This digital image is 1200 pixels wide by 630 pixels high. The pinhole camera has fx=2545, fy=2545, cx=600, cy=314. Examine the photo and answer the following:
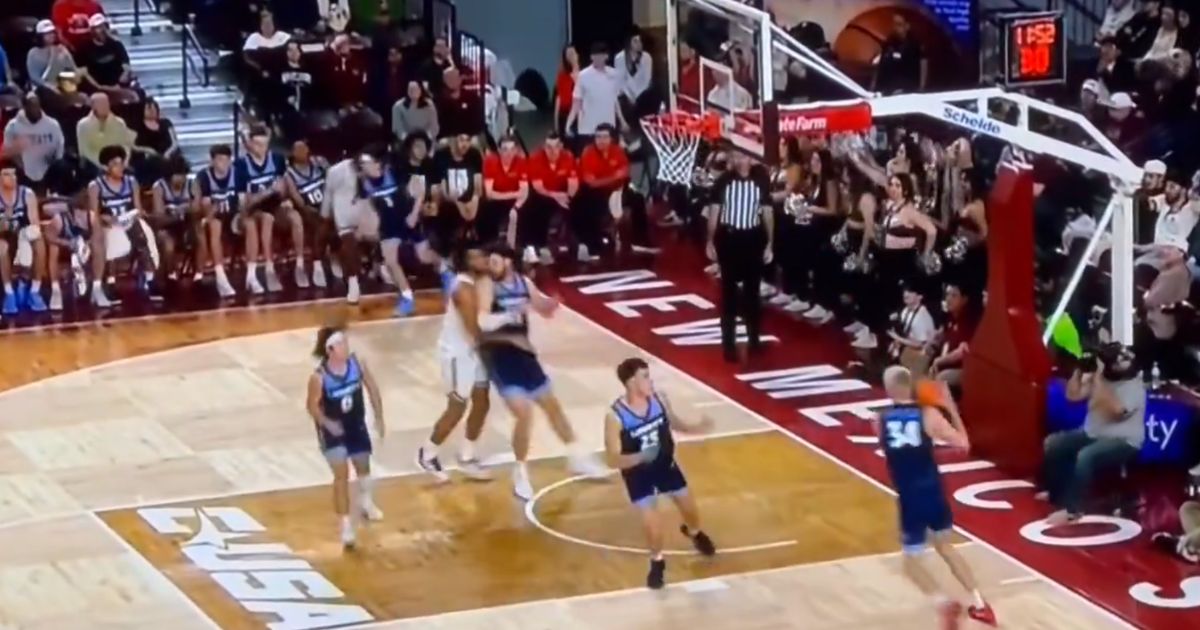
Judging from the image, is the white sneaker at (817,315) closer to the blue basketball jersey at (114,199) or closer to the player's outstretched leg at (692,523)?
the player's outstretched leg at (692,523)

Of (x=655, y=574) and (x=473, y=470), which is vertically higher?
(x=473, y=470)

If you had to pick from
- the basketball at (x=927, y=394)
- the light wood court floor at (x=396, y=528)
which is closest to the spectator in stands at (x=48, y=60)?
the light wood court floor at (x=396, y=528)

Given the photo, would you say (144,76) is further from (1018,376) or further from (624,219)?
(1018,376)

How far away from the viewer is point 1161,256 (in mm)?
18828

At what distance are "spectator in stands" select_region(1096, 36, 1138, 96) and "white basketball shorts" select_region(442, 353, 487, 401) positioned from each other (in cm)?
826

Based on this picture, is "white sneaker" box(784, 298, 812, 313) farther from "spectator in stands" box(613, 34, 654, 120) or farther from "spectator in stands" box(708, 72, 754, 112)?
"spectator in stands" box(613, 34, 654, 120)

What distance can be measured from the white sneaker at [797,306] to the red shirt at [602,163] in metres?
2.51

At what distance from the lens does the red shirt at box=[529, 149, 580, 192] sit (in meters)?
23.7

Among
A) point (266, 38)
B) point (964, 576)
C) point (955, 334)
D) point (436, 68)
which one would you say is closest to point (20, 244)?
point (266, 38)

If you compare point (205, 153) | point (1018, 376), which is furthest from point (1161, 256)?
point (205, 153)

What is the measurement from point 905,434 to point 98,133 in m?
11.5

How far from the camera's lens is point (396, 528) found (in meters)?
16.6

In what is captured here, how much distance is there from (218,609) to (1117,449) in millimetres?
5707

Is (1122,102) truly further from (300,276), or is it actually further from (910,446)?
(910,446)
